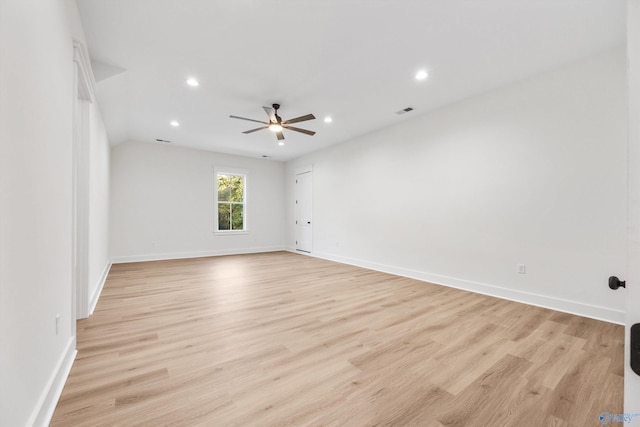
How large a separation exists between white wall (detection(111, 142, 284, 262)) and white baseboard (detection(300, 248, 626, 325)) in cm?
409

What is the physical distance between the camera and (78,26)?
220 cm

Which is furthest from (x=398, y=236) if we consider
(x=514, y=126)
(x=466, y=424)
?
(x=466, y=424)

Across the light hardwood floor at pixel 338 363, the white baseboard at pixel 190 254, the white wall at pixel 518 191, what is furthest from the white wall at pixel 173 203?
the white wall at pixel 518 191

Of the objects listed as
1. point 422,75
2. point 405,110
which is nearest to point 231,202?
point 405,110

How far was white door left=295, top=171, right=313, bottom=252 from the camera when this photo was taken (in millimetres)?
7243

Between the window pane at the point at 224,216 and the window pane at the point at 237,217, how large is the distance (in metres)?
0.11

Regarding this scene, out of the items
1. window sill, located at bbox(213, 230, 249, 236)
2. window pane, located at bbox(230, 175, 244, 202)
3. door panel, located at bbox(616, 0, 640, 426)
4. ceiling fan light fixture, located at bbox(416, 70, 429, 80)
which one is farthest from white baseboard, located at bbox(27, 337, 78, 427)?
window pane, located at bbox(230, 175, 244, 202)

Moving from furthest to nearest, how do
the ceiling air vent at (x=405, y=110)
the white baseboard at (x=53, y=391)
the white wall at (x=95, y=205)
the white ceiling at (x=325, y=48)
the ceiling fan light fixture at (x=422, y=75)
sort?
the ceiling air vent at (x=405, y=110), the ceiling fan light fixture at (x=422, y=75), the white wall at (x=95, y=205), the white ceiling at (x=325, y=48), the white baseboard at (x=53, y=391)

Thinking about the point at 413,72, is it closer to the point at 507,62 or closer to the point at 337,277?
the point at 507,62

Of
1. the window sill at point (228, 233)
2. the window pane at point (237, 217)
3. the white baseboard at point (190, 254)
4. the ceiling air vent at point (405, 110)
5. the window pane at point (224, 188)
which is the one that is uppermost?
the ceiling air vent at point (405, 110)

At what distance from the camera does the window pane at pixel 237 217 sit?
24.5ft

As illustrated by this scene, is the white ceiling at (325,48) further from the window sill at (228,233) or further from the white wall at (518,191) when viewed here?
the window sill at (228,233)

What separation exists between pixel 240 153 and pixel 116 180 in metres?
2.84

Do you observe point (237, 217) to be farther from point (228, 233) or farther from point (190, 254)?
point (190, 254)
